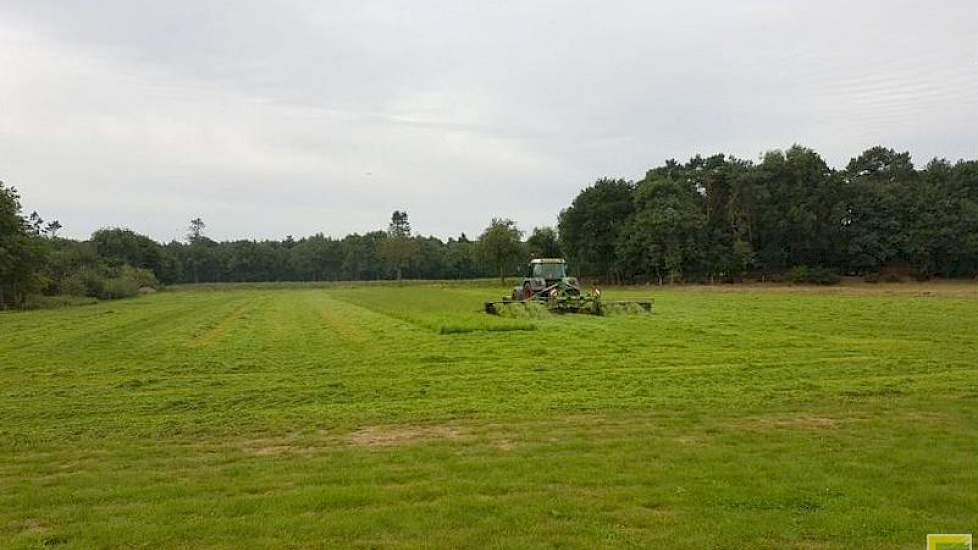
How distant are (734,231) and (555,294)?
53263 millimetres

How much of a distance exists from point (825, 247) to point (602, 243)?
88.0 feet

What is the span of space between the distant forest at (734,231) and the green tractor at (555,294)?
40.0m

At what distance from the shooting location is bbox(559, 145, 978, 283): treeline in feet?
222

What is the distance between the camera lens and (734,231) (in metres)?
77.7

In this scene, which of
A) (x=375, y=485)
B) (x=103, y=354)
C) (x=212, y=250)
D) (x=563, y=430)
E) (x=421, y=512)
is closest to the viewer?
(x=421, y=512)

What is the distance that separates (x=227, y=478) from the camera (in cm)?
652

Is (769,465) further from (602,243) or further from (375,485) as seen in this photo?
(602,243)

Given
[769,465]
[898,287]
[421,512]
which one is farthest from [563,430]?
[898,287]

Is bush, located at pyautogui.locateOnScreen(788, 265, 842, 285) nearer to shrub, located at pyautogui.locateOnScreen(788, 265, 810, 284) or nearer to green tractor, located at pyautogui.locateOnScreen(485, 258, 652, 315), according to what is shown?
shrub, located at pyautogui.locateOnScreen(788, 265, 810, 284)

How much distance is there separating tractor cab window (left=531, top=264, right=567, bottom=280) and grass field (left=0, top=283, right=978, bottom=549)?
18111 mm

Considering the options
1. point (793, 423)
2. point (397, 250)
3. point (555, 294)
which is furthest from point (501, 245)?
point (793, 423)

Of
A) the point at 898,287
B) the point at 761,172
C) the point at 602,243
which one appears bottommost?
the point at 898,287
